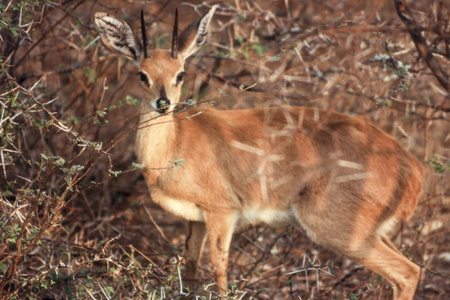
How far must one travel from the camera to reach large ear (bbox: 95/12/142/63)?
5.09 meters

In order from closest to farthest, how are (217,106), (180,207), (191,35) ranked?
(180,207), (191,35), (217,106)

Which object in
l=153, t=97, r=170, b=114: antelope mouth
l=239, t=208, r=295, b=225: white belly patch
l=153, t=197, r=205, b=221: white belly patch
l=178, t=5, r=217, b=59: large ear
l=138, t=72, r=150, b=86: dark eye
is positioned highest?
l=178, t=5, r=217, b=59: large ear

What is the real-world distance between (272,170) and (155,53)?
5.04 feet

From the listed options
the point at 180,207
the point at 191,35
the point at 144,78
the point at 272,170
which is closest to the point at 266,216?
the point at 272,170

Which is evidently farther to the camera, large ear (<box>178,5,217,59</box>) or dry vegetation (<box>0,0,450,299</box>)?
large ear (<box>178,5,217,59</box>)

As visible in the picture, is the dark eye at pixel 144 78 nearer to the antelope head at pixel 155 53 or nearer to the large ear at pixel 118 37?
the antelope head at pixel 155 53

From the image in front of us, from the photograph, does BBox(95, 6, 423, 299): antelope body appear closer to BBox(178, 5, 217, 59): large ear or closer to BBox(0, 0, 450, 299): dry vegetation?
BBox(178, 5, 217, 59): large ear

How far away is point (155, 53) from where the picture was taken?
17.5 feet

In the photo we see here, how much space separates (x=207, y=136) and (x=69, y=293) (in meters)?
1.86

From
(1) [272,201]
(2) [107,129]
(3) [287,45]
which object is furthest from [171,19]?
(3) [287,45]

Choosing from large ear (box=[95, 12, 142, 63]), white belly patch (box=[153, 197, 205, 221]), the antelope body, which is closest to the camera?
the antelope body

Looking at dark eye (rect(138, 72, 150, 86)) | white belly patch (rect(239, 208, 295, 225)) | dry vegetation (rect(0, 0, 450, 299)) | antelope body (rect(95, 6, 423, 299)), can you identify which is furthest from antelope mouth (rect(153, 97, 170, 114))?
white belly patch (rect(239, 208, 295, 225))

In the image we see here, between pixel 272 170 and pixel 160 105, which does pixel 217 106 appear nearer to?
pixel 272 170

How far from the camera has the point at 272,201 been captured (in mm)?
5289
